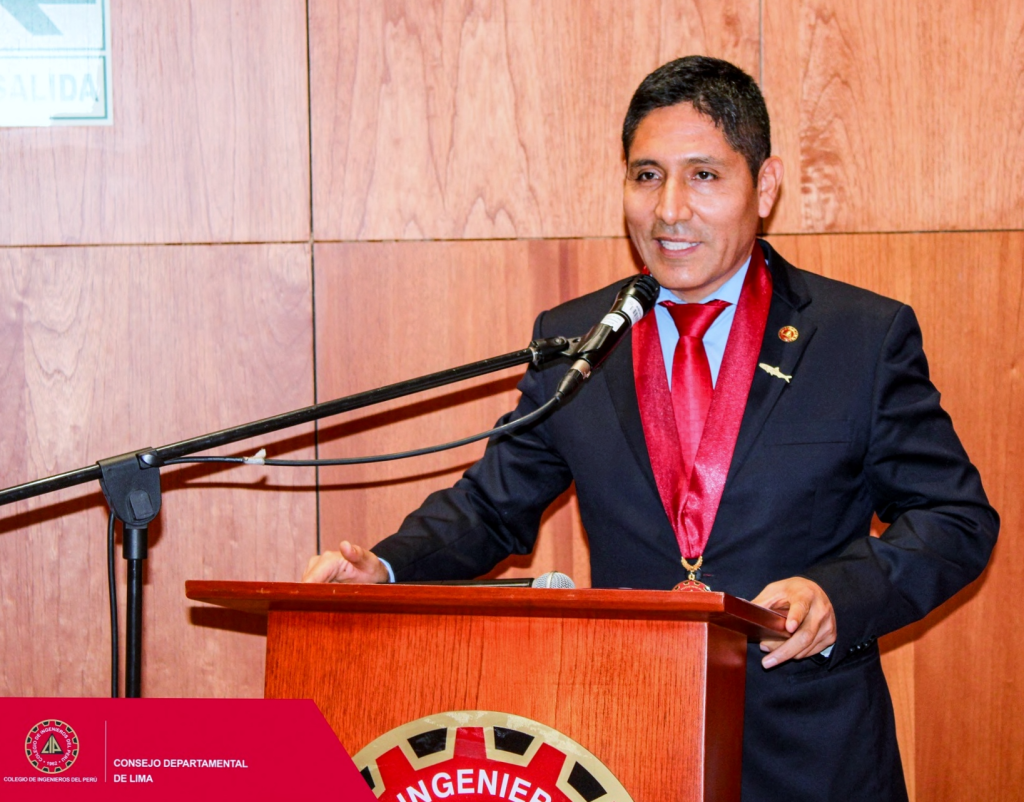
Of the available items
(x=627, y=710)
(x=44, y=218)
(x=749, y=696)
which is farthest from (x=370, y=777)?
(x=44, y=218)

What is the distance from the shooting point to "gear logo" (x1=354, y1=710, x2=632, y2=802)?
122 cm

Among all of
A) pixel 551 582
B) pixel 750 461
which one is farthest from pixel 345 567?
pixel 750 461

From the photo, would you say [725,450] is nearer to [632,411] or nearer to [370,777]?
[632,411]

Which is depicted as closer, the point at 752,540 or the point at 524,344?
the point at 752,540

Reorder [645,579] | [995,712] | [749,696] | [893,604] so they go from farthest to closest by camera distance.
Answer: [995,712]
[645,579]
[749,696]
[893,604]

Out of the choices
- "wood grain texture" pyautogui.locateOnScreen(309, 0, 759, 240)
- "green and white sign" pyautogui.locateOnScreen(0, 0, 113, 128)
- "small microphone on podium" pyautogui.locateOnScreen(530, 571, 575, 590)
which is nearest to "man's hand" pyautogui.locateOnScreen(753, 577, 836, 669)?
"small microphone on podium" pyautogui.locateOnScreen(530, 571, 575, 590)

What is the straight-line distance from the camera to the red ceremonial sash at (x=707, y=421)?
1.85m

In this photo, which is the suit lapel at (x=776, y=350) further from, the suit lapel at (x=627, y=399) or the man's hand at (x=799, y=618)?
the man's hand at (x=799, y=618)

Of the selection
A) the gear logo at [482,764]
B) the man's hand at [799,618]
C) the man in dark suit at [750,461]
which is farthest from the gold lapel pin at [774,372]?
the gear logo at [482,764]

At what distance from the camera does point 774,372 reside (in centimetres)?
190

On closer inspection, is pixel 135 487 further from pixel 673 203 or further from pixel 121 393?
pixel 121 393

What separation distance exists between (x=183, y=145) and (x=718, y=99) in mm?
1212

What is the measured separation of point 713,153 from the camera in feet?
6.46

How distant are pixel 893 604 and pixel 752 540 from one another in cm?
27
